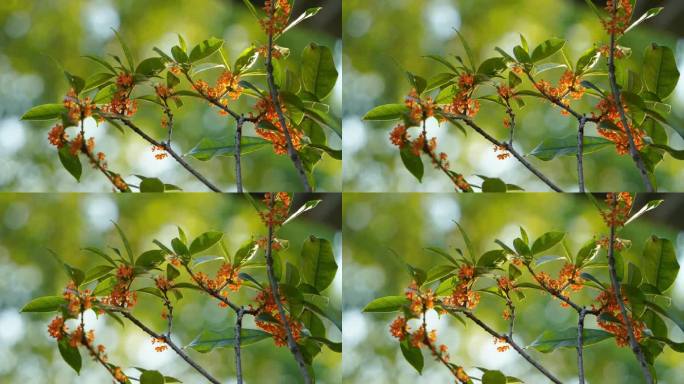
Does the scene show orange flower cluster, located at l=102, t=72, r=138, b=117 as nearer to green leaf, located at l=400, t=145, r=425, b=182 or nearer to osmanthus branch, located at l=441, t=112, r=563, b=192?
green leaf, located at l=400, t=145, r=425, b=182

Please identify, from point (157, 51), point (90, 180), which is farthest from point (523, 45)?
point (90, 180)

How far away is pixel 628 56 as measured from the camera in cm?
220

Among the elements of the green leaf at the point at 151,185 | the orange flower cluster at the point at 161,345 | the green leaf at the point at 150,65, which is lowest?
the orange flower cluster at the point at 161,345

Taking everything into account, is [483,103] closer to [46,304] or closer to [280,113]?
[280,113]

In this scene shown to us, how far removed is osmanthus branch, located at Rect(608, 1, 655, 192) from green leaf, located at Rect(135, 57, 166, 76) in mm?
1123

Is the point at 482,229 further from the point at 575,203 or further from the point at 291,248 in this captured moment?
the point at 291,248

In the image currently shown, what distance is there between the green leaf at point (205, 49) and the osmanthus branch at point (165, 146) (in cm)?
22

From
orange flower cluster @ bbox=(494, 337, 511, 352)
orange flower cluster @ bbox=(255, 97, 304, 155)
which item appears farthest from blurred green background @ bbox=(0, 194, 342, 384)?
orange flower cluster @ bbox=(494, 337, 511, 352)

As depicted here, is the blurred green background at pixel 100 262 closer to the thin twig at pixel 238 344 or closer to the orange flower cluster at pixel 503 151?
the thin twig at pixel 238 344

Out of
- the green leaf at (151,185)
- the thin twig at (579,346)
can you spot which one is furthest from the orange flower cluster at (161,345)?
the thin twig at (579,346)

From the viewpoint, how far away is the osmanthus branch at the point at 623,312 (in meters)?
2.13

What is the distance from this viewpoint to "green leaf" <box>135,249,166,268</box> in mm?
2133

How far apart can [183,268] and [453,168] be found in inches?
28.6

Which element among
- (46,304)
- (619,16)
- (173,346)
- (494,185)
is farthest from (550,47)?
(46,304)
